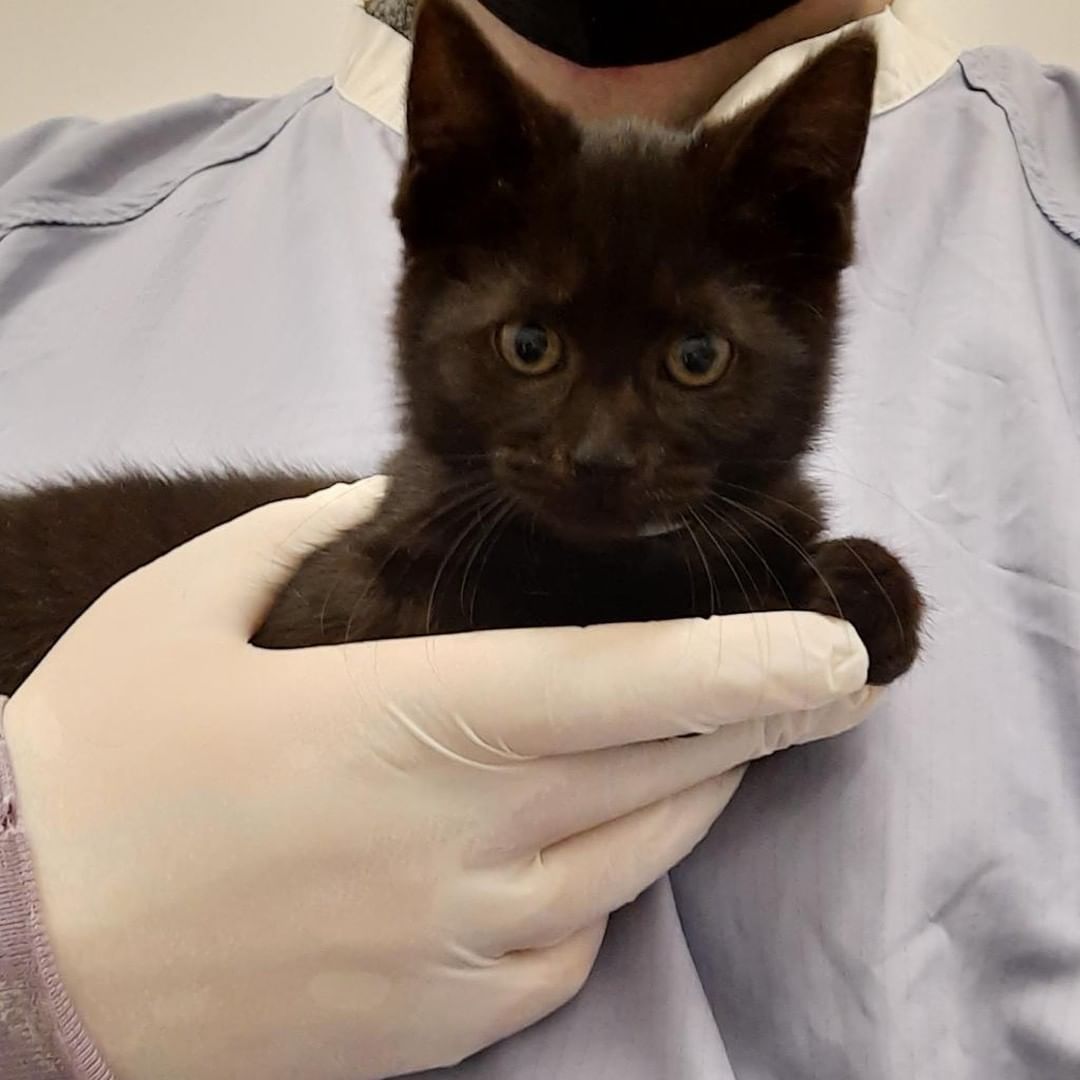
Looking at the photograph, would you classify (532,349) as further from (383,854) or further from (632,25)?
(632,25)

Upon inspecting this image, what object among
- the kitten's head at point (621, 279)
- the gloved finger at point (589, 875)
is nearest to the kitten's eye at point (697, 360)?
the kitten's head at point (621, 279)

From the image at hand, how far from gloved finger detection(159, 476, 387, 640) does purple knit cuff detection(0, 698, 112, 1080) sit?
0.75ft

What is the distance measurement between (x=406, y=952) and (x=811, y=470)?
44cm

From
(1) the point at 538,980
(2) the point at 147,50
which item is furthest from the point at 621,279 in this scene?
(2) the point at 147,50

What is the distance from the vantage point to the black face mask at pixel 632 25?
1.13 m

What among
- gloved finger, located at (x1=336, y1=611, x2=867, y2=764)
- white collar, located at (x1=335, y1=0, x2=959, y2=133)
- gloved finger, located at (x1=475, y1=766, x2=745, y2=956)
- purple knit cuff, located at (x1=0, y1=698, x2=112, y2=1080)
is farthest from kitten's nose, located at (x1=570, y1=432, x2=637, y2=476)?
white collar, located at (x1=335, y1=0, x2=959, y2=133)

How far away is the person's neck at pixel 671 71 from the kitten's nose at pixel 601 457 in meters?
0.61

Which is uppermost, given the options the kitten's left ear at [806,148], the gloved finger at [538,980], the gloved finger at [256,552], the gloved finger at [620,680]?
the kitten's left ear at [806,148]

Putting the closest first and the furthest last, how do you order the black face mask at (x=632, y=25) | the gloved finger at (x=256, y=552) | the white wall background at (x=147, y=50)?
the gloved finger at (x=256, y=552) < the black face mask at (x=632, y=25) < the white wall background at (x=147, y=50)

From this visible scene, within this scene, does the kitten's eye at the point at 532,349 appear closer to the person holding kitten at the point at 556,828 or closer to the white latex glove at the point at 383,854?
the person holding kitten at the point at 556,828

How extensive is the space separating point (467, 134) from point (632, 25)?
51 cm

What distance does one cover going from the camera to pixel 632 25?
115 centimetres

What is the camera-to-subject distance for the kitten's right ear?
0.69 m

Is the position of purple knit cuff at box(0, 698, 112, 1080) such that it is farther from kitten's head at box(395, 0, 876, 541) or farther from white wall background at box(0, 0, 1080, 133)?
white wall background at box(0, 0, 1080, 133)
